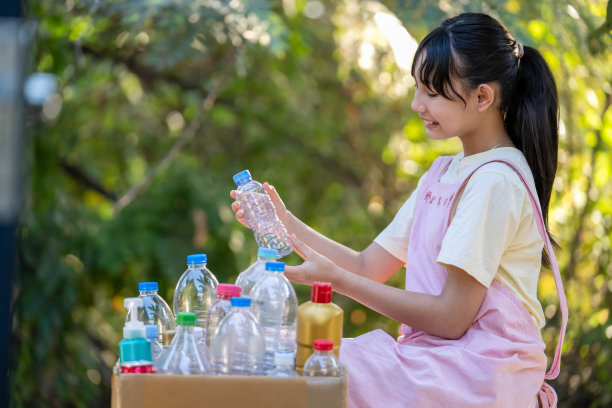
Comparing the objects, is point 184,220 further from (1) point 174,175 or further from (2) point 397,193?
(2) point 397,193

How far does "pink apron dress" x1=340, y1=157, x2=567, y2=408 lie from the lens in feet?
6.33

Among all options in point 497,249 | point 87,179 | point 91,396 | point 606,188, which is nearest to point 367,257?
point 497,249

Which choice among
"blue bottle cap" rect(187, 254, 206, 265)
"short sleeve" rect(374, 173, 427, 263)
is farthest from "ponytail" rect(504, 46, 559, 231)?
"blue bottle cap" rect(187, 254, 206, 265)

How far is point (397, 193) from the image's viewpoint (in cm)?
607

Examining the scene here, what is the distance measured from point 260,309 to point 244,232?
3.84 meters

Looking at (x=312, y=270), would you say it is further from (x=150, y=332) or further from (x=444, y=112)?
(x=444, y=112)

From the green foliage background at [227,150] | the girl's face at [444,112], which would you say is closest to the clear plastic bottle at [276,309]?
the girl's face at [444,112]

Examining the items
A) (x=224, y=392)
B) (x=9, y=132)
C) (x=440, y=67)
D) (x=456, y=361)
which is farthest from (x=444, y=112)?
(x=9, y=132)

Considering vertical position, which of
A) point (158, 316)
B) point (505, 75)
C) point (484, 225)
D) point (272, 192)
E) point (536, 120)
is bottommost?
point (158, 316)

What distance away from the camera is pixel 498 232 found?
203 centimetres

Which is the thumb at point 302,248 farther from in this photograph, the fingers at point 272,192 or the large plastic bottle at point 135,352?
the large plastic bottle at point 135,352

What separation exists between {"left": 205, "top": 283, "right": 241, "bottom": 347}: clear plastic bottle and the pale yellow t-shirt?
0.56m

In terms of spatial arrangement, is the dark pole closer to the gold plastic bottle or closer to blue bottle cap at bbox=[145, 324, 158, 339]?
blue bottle cap at bbox=[145, 324, 158, 339]

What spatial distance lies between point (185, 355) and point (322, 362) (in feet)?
0.96
